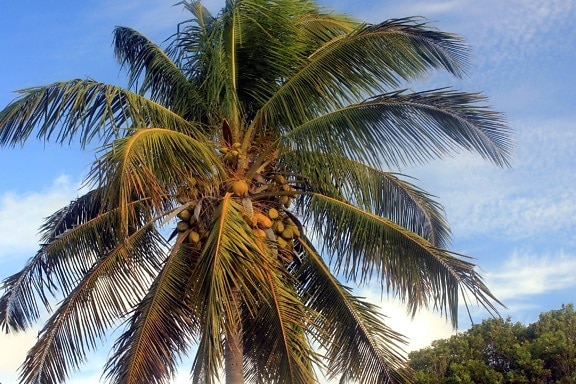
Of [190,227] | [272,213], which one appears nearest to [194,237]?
[190,227]

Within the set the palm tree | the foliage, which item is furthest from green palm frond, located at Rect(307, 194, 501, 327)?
the foliage

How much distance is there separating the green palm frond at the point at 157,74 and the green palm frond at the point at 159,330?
2363mm

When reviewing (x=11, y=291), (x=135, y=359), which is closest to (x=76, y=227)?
(x=11, y=291)

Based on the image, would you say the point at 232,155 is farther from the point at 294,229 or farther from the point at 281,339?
the point at 281,339

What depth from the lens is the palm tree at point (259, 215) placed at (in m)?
10.1

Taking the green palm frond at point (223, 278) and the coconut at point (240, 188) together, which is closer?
the green palm frond at point (223, 278)

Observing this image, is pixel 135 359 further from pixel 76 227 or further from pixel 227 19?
pixel 227 19

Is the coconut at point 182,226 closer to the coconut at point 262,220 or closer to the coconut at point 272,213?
the coconut at point 262,220

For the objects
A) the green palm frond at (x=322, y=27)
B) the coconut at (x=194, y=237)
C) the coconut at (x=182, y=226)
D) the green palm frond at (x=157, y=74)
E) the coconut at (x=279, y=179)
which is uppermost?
the green palm frond at (x=322, y=27)

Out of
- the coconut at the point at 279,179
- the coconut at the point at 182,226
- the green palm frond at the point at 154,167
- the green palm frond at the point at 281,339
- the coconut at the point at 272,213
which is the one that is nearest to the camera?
the green palm frond at the point at 154,167

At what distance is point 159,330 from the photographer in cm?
1039

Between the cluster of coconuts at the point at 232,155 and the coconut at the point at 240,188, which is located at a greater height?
the cluster of coconuts at the point at 232,155

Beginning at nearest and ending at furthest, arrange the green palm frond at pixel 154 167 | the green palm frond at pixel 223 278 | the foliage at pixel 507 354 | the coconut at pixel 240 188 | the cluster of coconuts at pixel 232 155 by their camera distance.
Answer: the green palm frond at pixel 154 167
the green palm frond at pixel 223 278
the coconut at pixel 240 188
the cluster of coconuts at pixel 232 155
the foliage at pixel 507 354

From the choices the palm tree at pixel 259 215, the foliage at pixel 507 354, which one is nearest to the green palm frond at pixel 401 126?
the palm tree at pixel 259 215
